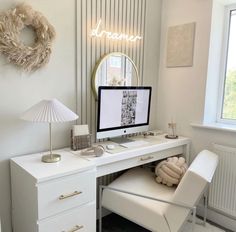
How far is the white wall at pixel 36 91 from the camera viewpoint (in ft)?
5.84

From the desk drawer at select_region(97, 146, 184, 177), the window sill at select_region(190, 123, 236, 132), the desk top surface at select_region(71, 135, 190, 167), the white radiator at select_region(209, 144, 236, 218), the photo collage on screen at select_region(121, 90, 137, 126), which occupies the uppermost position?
the photo collage on screen at select_region(121, 90, 137, 126)

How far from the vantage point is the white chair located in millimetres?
1602

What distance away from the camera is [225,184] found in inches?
91.9

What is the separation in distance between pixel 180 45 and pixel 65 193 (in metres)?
1.88

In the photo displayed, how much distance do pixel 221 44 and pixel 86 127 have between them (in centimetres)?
162

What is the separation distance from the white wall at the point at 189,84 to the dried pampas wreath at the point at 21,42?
4.58 ft

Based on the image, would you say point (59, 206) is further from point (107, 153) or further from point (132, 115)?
point (132, 115)

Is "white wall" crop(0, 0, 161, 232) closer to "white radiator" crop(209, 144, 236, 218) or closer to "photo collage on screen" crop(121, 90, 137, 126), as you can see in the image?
"photo collage on screen" crop(121, 90, 137, 126)

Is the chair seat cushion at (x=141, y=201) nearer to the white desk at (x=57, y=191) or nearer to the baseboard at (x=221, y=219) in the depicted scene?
the white desk at (x=57, y=191)

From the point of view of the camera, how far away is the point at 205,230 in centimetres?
231

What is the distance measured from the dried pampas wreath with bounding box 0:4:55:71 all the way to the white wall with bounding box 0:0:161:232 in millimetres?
70

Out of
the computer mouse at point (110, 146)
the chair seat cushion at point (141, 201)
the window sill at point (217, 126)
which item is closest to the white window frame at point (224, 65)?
the window sill at point (217, 126)

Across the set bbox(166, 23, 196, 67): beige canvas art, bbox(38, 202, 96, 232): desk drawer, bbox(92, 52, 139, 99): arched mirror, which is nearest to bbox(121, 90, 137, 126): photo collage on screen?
bbox(92, 52, 139, 99): arched mirror

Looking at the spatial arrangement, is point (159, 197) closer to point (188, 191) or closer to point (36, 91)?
point (188, 191)
